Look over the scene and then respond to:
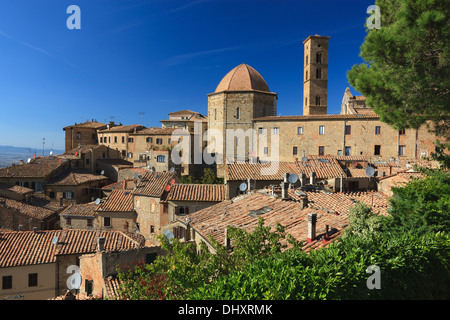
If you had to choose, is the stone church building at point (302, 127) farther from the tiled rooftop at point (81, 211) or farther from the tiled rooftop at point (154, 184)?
the tiled rooftop at point (81, 211)

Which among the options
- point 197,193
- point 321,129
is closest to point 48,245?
point 197,193

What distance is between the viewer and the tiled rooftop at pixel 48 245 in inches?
645

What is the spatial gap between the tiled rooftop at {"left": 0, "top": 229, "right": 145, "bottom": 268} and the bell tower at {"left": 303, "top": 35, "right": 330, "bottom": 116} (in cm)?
3704

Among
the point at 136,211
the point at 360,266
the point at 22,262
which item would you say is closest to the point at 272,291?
the point at 360,266

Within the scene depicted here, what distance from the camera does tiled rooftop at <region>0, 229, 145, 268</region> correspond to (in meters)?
16.4

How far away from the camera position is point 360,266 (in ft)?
17.6

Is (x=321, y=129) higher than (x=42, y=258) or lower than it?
higher

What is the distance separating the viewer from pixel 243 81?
→ 43438mm

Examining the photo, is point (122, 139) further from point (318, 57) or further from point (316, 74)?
point (318, 57)

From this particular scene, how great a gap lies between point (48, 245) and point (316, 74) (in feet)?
139

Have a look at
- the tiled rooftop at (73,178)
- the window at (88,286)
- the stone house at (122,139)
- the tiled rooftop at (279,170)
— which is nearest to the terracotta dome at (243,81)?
the stone house at (122,139)

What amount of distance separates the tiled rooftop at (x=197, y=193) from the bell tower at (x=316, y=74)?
98.0ft

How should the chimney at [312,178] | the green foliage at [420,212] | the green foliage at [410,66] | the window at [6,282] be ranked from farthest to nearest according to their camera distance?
1. the chimney at [312,178]
2. the window at [6,282]
3. the green foliage at [410,66]
4. the green foliage at [420,212]

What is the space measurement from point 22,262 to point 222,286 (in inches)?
636
